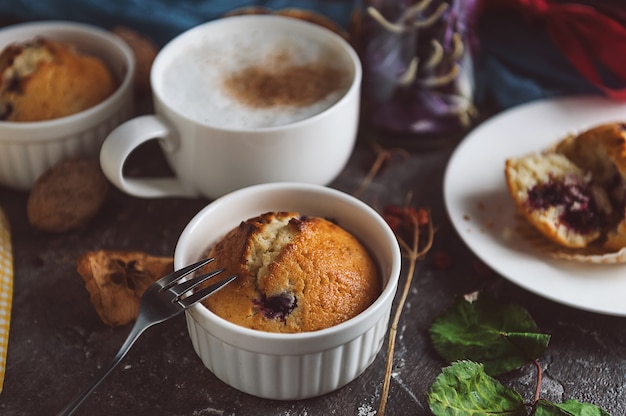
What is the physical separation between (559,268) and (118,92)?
988mm

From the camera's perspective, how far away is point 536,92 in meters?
1.85

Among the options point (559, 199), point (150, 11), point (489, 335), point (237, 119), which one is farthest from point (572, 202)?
point (150, 11)

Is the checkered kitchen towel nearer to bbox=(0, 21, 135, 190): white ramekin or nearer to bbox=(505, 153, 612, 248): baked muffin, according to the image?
bbox=(0, 21, 135, 190): white ramekin

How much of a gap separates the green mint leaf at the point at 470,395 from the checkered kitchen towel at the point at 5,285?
2.39ft

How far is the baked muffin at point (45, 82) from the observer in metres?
1.58

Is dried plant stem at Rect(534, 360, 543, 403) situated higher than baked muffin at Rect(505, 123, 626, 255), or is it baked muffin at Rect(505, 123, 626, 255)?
baked muffin at Rect(505, 123, 626, 255)

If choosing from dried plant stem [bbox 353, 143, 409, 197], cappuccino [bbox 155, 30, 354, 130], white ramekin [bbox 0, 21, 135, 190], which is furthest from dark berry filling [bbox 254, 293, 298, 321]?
white ramekin [bbox 0, 21, 135, 190]

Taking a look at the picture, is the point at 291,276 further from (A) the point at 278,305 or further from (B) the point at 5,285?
(B) the point at 5,285

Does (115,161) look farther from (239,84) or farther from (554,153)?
(554,153)

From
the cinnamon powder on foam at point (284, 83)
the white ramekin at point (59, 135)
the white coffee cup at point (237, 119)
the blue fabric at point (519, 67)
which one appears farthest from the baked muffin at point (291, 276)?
the blue fabric at point (519, 67)

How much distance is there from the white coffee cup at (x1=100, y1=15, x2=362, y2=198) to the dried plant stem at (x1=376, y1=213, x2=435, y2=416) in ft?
0.77

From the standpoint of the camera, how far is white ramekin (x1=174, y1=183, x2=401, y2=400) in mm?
1114

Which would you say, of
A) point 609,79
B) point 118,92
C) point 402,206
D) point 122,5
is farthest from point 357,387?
point 122,5

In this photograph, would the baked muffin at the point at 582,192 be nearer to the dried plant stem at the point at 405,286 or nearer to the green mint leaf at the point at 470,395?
the dried plant stem at the point at 405,286
